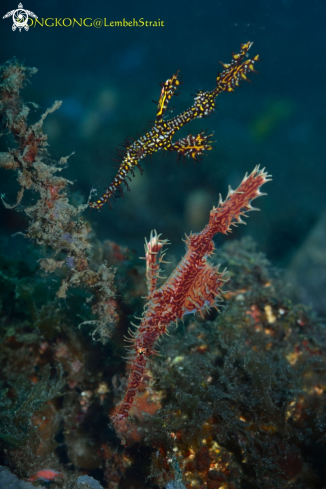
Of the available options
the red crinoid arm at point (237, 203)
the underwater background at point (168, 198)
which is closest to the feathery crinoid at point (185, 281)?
the red crinoid arm at point (237, 203)

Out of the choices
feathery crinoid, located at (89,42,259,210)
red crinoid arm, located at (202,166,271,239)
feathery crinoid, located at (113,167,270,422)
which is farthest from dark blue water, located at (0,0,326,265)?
red crinoid arm, located at (202,166,271,239)

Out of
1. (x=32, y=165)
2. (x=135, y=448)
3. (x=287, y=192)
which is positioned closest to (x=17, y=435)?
(x=135, y=448)

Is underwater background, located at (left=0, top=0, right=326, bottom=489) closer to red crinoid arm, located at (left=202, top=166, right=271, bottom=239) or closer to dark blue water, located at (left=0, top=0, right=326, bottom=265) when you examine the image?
dark blue water, located at (left=0, top=0, right=326, bottom=265)

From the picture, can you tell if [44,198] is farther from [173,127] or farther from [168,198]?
[168,198]

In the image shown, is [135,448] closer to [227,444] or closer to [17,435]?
[227,444]

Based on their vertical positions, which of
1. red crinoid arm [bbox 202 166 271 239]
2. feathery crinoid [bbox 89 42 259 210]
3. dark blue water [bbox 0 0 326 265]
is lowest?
red crinoid arm [bbox 202 166 271 239]

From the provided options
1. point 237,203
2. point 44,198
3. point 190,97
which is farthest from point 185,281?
point 190,97
